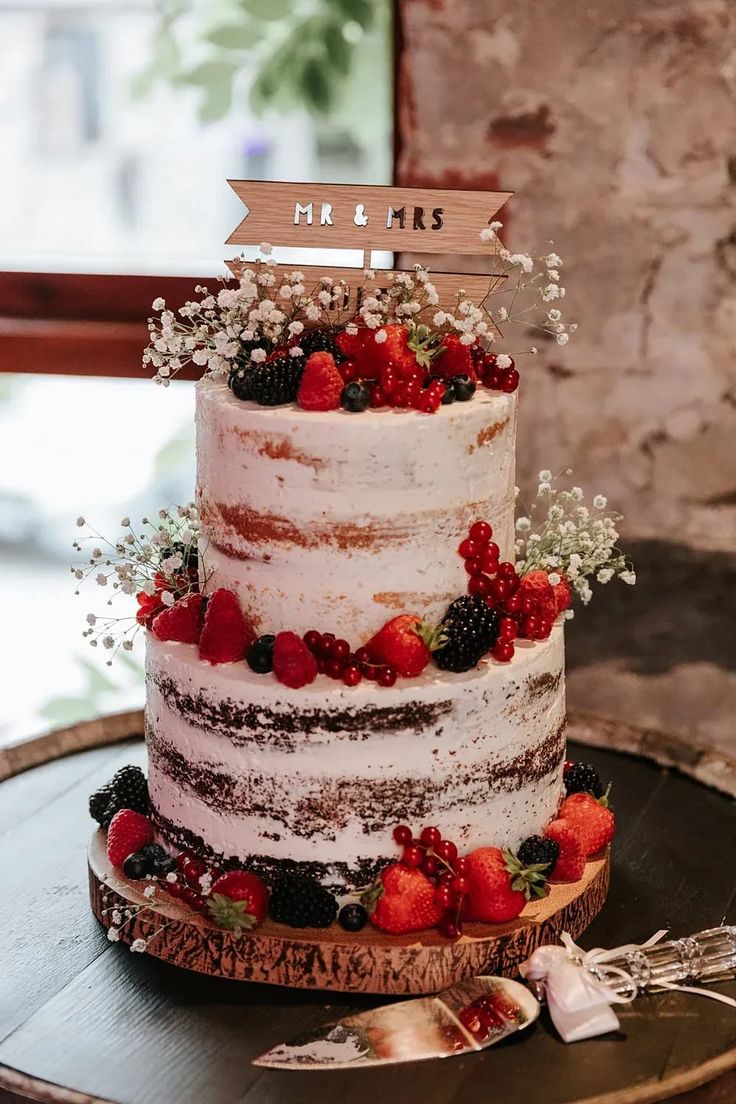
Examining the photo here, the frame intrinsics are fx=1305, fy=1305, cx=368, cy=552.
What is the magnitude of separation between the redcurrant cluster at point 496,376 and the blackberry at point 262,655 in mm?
545

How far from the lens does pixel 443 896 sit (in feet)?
6.46

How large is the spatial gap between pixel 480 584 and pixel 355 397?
353 millimetres

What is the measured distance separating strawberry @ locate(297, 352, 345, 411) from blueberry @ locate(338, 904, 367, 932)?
0.76 m

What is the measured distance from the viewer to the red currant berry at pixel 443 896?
1.97 metres

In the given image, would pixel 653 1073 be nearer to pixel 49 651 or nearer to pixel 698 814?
pixel 698 814

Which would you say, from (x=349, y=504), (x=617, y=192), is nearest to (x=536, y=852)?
(x=349, y=504)

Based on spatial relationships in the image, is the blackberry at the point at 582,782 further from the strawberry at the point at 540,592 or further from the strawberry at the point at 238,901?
the strawberry at the point at 238,901

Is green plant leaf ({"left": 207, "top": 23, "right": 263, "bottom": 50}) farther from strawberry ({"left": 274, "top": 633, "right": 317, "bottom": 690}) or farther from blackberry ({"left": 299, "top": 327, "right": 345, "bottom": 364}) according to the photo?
strawberry ({"left": 274, "top": 633, "right": 317, "bottom": 690})

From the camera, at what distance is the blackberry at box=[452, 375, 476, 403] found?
79.0 inches

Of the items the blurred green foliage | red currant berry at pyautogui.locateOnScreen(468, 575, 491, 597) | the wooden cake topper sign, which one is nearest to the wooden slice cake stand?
red currant berry at pyautogui.locateOnScreen(468, 575, 491, 597)

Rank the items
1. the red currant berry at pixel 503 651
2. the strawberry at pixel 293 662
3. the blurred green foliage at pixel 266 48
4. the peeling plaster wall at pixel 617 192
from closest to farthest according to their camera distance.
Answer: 1. the strawberry at pixel 293 662
2. the red currant berry at pixel 503 651
3. the peeling plaster wall at pixel 617 192
4. the blurred green foliage at pixel 266 48

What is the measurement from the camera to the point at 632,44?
2957mm

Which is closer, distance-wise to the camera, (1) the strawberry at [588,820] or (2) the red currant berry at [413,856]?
(2) the red currant berry at [413,856]

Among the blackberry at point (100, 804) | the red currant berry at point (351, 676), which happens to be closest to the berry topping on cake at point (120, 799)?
the blackberry at point (100, 804)
